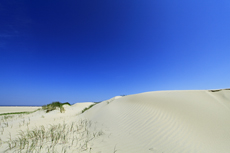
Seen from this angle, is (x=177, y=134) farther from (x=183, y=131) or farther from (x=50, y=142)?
(x=50, y=142)

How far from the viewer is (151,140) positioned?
2512mm

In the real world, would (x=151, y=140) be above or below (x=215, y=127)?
below

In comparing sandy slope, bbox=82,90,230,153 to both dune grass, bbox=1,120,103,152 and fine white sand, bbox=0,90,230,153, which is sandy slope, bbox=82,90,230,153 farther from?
dune grass, bbox=1,120,103,152

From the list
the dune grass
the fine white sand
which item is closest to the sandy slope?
the fine white sand

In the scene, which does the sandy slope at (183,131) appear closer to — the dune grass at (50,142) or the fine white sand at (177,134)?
the fine white sand at (177,134)

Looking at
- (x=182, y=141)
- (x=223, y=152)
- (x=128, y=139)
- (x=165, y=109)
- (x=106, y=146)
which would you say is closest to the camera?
(x=223, y=152)

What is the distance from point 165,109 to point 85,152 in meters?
3.24

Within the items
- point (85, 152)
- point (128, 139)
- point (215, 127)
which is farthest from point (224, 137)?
point (85, 152)

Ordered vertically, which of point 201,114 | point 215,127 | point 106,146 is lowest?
point 106,146

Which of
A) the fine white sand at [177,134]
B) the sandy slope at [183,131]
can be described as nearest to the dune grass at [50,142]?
the fine white sand at [177,134]

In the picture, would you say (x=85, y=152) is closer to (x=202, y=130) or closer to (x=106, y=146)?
(x=106, y=146)

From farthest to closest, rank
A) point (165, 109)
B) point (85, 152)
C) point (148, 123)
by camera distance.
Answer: point (165, 109)
point (148, 123)
point (85, 152)

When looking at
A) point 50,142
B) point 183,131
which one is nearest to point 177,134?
point 183,131

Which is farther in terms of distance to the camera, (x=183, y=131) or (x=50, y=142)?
(x=183, y=131)
